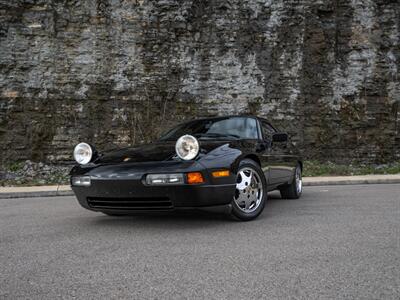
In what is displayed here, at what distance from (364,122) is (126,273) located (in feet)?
46.6

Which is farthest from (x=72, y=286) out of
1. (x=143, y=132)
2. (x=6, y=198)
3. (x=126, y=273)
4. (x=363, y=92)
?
(x=363, y=92)

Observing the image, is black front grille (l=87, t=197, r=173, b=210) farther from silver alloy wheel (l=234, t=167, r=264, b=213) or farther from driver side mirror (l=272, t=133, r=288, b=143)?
driver side mirror (l=272, t=133, r=288, b=143)

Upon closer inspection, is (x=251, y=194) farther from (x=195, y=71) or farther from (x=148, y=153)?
(x=195, y=71)

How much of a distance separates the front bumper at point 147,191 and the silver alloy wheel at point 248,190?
0.28m

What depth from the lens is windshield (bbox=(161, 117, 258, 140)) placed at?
5.45 m

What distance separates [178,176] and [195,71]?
10992 millimetres

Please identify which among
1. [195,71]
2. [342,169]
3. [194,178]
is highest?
[195,71]

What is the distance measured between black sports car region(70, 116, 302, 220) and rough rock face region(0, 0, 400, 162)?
9.08m

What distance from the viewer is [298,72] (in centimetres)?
1520

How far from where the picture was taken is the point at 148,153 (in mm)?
4594

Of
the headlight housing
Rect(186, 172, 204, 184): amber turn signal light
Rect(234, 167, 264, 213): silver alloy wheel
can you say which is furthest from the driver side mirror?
the headlight housing

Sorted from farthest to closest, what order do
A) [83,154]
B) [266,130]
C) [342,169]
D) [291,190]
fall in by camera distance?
[342,169] → [291,190] → [266,130] → [83,154]

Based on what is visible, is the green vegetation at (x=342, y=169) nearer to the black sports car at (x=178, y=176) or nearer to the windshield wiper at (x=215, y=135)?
the windshield wiper at (x=215, y=135)

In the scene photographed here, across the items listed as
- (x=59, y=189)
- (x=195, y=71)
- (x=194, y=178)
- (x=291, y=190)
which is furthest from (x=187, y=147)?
(x=195, y=71)
